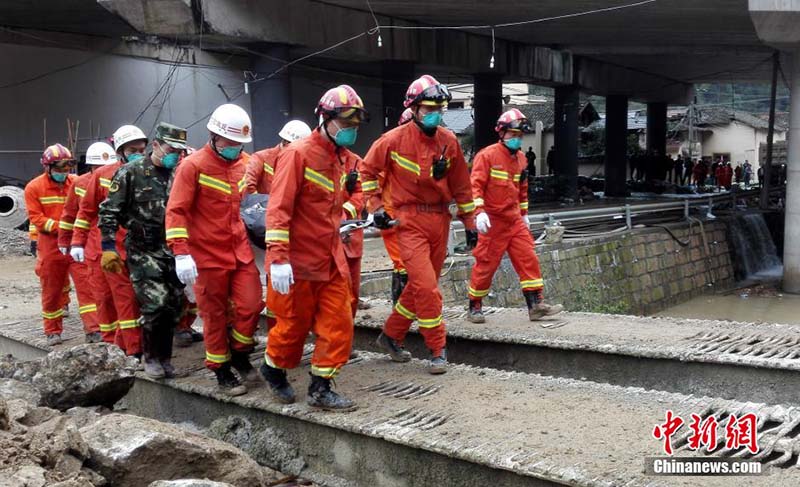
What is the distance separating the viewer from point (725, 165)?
35.7 m

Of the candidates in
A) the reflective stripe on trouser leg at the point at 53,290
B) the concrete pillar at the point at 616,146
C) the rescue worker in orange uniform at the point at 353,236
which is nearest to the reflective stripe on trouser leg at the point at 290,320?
the rescue worker in orange uniform at the point at 353,236

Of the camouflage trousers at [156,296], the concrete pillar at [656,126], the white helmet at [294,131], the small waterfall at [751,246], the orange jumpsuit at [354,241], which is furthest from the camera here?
the concrete pillar at [656,126]

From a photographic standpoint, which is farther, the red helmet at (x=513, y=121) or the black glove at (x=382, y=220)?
the red helmet at (x=513, y=121)

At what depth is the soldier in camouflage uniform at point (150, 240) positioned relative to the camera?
240 inches

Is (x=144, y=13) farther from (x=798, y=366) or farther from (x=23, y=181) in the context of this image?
(x=798, y=366)

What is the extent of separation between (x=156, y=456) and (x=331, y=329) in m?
1.17

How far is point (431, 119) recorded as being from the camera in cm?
579

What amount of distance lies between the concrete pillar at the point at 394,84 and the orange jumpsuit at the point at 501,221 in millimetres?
13586

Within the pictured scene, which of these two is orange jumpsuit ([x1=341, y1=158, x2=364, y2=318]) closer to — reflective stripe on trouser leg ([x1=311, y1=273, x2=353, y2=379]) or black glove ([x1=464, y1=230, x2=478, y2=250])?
black glove ([x1=464, y1=230, x2=478, y2=250])

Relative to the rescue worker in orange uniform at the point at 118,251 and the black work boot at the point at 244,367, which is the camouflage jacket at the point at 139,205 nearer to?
the rescue worker in orange uniform at the point at 118,251

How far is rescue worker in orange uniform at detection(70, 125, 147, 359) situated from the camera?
21.4 feet

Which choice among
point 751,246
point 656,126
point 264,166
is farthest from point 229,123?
point 656,126

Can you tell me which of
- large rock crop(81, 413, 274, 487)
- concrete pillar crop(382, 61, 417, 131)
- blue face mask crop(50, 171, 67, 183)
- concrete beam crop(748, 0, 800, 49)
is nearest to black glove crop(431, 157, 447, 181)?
large rock crop(81, 413, 274, 487)

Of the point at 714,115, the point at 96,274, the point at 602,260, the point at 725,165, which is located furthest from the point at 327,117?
the point at 714,115
